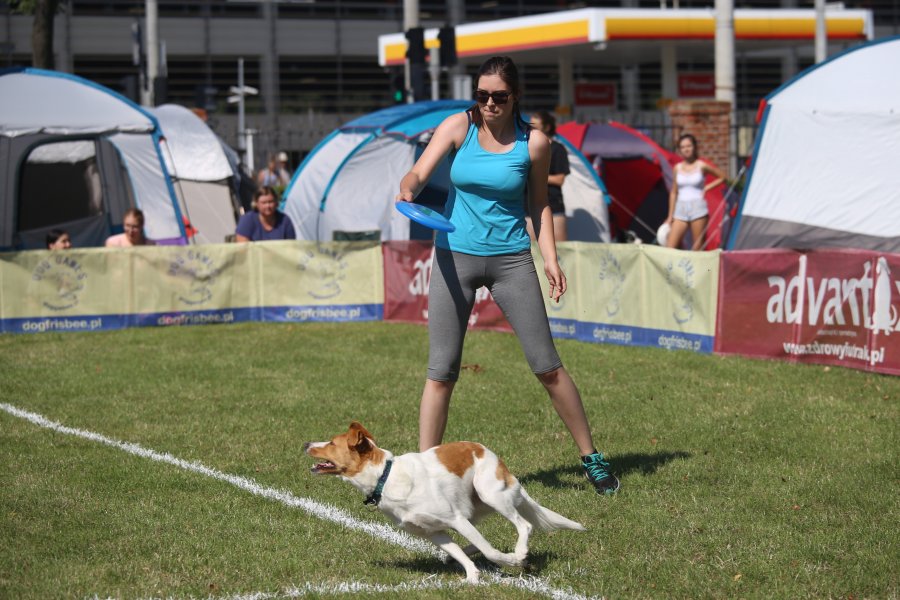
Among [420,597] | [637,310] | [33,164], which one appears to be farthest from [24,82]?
[420,597]

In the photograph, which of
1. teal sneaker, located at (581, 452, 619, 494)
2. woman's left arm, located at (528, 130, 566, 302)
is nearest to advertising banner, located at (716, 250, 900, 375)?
teal sneaker, located at (581, 452, 619, 494)

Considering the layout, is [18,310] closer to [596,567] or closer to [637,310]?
[637,310]

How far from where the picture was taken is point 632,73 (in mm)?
44719

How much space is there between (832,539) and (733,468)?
1342mm

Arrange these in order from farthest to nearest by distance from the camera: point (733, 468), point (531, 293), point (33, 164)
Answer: point (33, 164), point (733, 468), point (531, 293)

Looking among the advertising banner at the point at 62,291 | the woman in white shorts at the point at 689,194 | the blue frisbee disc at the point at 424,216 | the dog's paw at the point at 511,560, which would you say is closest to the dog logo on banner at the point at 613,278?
the woman in white shorts at the point at 689,194

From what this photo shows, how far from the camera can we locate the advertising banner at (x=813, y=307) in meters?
9.62

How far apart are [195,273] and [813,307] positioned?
6748mm

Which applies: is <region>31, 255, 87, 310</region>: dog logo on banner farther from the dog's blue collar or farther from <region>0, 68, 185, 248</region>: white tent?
the dog's blue collar

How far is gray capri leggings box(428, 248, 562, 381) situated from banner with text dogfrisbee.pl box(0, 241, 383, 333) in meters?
7.57

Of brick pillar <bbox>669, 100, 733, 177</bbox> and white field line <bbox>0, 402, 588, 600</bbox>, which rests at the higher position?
brick pillar <bbox>669, 100, 733, 177</bbox>

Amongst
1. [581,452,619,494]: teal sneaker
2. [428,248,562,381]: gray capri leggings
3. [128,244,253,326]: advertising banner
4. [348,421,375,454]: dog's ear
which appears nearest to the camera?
[348,421,375,454]: dog's ear

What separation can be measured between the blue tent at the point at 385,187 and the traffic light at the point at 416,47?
2573 millimetres

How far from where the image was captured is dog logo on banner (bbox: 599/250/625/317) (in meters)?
11.6
